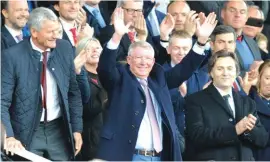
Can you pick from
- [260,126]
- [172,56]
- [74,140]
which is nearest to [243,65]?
[172,56]

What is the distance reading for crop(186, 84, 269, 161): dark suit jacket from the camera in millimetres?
9469

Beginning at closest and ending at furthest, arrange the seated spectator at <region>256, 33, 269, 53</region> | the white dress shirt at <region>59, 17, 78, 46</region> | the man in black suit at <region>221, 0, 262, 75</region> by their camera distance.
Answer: the white dress shirt at <region>59, 17, 78, 46</region>
the man in black suit at <region>221, 0, 262, 75</region>
the seated spectator at <region>256, 33, 269, 53</region>

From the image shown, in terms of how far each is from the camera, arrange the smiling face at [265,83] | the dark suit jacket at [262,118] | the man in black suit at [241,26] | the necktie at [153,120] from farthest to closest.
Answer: the man in black suit at [241,26] → the smiling face at [265,83] → the dark suit jacket at [262,118] → the necktie at [153,120]

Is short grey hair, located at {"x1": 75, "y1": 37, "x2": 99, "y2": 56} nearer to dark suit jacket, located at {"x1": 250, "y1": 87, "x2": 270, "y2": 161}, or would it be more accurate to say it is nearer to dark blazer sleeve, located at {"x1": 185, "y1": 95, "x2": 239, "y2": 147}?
dark blazer sleeve, located at {"x1": 185, "y1": 95, "x2": 239, "y2": 147}

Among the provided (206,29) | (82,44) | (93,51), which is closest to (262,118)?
(206,29)

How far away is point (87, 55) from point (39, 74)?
0.78 metres

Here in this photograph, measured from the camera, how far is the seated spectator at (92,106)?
32.6 feet

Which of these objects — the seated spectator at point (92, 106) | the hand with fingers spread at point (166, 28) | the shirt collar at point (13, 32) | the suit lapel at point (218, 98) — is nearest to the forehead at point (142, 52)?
the seated spectator at point (92, 106)

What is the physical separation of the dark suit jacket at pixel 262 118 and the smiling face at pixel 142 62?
1627mm

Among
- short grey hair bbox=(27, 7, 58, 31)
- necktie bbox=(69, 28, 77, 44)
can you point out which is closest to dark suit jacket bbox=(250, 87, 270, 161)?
Answer: necktie bbox=(69, 28, 77, 44)

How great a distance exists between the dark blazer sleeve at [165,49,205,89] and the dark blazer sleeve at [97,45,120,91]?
70 cm

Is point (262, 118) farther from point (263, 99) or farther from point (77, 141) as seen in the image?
point (77, 141)

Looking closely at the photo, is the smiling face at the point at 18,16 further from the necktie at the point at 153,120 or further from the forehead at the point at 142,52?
the necktie at the point at 153,120

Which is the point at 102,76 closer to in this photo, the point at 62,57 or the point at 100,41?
the point at 62,57
